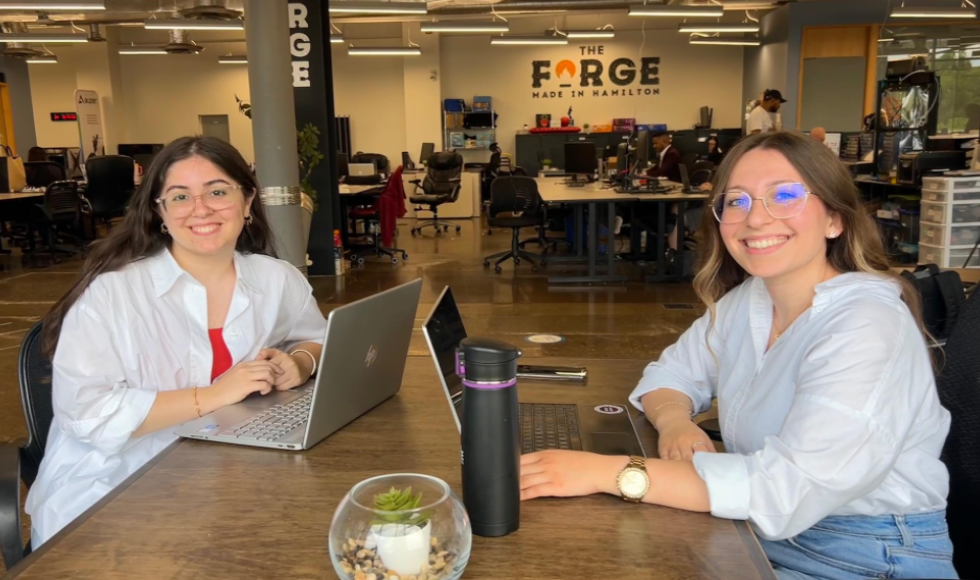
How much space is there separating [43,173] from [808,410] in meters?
11.4

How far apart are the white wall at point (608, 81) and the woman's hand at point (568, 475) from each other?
589 inches

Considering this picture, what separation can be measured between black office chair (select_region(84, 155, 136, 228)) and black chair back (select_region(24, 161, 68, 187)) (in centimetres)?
101

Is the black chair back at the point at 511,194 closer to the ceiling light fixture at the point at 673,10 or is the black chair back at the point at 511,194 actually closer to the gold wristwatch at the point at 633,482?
the ceiling light fixture at the point at 673,10

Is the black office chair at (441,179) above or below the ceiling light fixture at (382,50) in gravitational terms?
below

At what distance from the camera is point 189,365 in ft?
5.75

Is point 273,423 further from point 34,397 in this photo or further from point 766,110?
point 766,110

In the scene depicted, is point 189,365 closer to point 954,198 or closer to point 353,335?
point 353,335

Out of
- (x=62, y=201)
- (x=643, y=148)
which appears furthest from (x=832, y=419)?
(x=62, y=201)

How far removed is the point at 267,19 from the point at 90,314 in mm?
4891

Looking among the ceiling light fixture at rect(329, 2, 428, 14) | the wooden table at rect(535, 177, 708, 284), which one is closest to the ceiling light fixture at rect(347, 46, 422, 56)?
A: the ceiling light fixture at rect(329, 2, 428, 14)

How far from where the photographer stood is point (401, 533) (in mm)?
857

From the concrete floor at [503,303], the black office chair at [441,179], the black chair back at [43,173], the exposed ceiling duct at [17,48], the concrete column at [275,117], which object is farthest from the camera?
the exposed ceiling duct at [17,48]

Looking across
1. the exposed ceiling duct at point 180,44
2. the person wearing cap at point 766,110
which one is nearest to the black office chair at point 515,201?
the person wearing cap at point 766,110

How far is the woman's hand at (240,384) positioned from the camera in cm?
159
